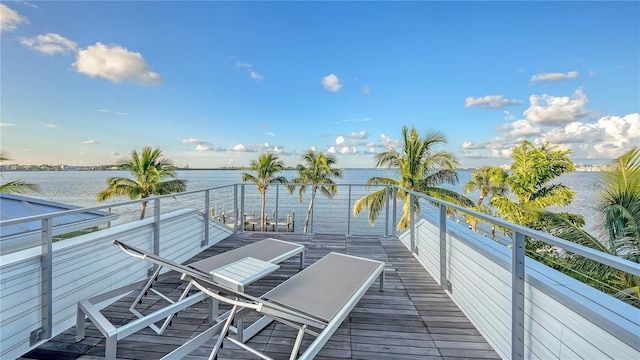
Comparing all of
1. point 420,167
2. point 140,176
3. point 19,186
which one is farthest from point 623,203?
point 140,176

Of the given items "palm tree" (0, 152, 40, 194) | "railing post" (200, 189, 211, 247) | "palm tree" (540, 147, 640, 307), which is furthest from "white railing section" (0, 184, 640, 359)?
"palm tree" (0, 152, 40, 194)

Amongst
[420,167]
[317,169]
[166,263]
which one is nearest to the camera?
[166,263]

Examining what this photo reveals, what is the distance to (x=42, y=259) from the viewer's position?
79.6 inches

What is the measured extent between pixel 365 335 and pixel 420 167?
961cm

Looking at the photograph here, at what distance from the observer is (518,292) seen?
5.58ft

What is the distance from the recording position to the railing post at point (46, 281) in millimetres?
2009

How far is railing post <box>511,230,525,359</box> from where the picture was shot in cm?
169

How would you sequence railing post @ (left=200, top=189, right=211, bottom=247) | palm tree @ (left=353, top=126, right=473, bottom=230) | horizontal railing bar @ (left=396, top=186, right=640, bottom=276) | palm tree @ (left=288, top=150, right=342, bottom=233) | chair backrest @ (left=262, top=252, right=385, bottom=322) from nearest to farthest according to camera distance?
horizontal railing bar @ (left=396, top=186, right=640, bottom=276) < chair backrest @ (left=262, top=252, right=385, bottom=322) < railing post @ (left=200, top=189, right=211, bottom=247) < palm tree @ (left=353, top=126, right=473, bottom=230) < palm tree @ (left=288, top=150, right=342, bottom=233)

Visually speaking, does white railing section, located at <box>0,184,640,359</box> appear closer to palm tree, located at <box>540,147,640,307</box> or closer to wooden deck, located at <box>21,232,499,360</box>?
wooden deck, located at <box>21,232,499,360</box>

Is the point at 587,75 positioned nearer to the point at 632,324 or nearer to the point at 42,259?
the point at 632,324

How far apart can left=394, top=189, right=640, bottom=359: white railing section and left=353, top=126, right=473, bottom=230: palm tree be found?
8.17 meters

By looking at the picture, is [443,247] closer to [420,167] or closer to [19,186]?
[420,167]

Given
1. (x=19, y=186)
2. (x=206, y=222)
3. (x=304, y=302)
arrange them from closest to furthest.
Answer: (x=304, y=302)
(x=206, y=222)
(x=19, y=186)

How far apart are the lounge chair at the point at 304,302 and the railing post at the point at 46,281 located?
4.16 ft
